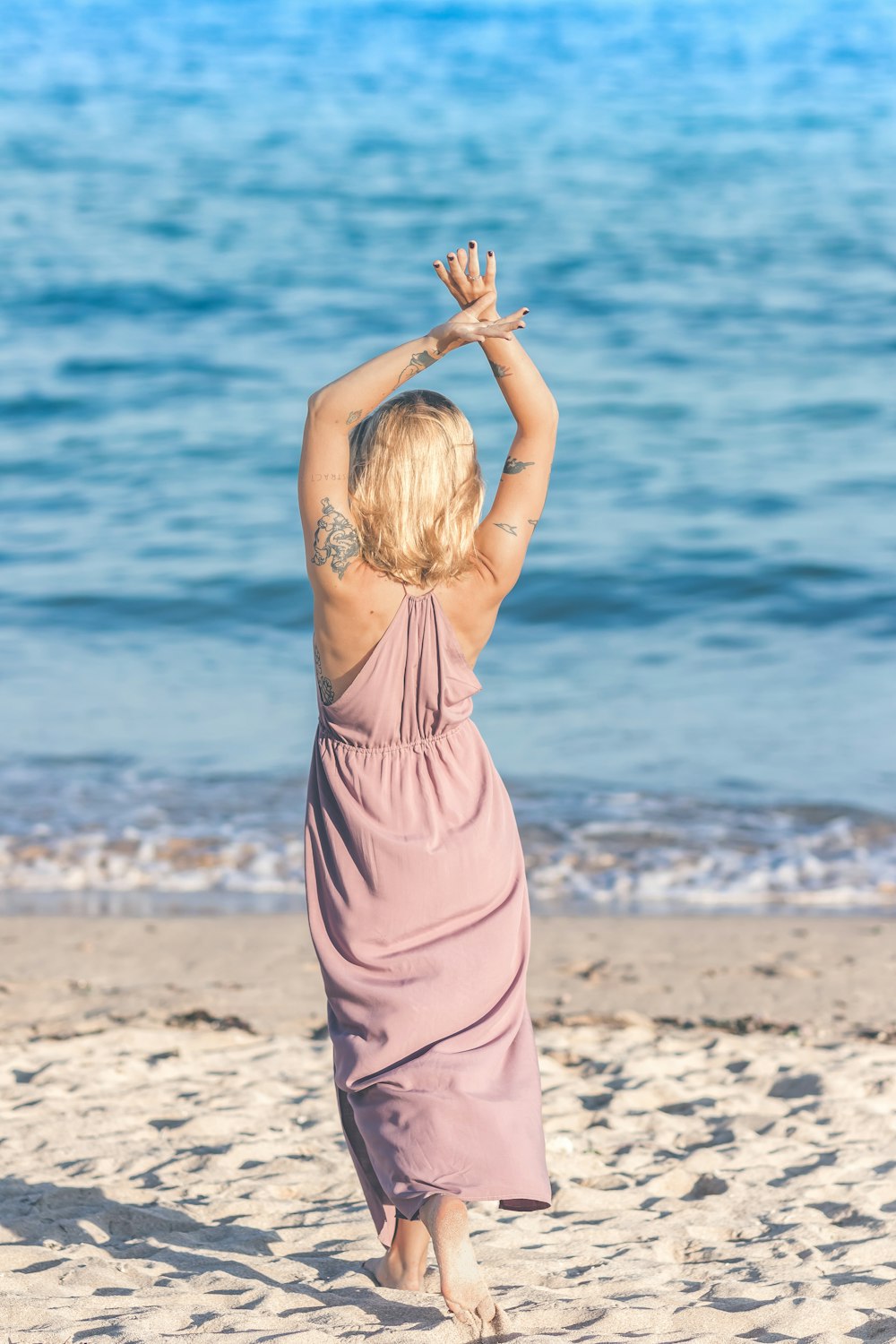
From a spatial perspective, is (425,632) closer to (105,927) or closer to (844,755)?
(105,927)

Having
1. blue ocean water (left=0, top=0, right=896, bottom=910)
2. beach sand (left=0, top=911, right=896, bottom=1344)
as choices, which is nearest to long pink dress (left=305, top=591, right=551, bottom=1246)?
beach sand (left=0, top=911, right=896, bottom=1344)

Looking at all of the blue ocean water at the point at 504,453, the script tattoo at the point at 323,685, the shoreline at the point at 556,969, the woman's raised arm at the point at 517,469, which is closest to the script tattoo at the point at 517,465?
the woman's raised arm at the point at 517,469

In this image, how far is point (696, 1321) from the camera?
2949 millimetres

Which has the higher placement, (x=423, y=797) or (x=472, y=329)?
(x=472, y=329)

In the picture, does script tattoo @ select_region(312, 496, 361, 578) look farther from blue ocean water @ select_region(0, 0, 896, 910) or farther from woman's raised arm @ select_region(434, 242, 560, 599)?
blue ocean water @ select_region(0, 0, 896, 910)

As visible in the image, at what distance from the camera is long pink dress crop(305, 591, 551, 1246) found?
9.44 ft

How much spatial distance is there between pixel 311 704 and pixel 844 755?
10.2 ft

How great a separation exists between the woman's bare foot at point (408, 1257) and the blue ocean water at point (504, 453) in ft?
10.9

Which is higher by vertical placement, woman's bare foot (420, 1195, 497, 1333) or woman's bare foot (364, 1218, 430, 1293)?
woman's bare foot (420, 1195, 497, 1333)

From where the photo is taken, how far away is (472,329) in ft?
9.00

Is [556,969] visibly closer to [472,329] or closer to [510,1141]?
[510,1141]

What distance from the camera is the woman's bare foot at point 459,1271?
2752 mm

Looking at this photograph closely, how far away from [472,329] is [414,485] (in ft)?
0.99

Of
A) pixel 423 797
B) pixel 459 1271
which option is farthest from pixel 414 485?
pixel 459 1271
